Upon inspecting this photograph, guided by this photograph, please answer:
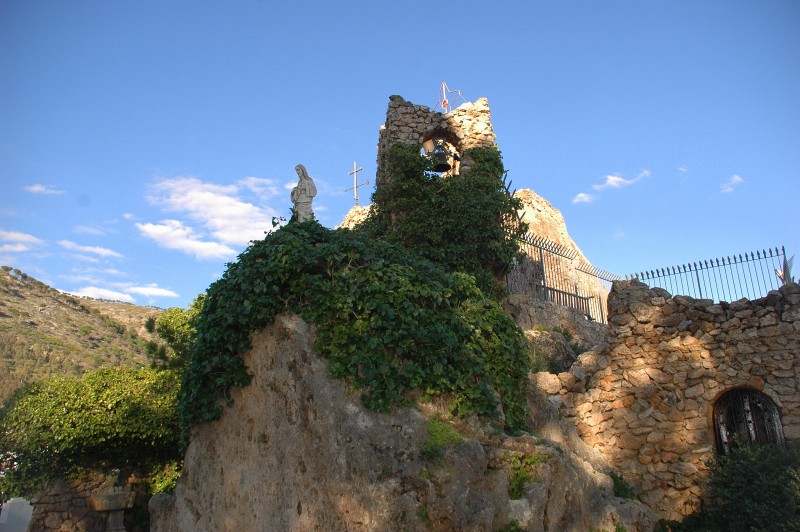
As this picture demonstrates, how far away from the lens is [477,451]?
680cm

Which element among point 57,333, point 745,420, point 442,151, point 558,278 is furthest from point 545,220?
point 57,333

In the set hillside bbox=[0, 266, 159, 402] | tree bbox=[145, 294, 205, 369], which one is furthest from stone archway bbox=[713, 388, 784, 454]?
hillside bbox=[0, 266, 159, 402]

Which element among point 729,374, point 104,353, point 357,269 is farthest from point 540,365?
point 104,353

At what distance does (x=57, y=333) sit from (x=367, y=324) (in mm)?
31966

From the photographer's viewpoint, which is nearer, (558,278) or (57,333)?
(558,278)

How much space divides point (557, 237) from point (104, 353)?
2410cm

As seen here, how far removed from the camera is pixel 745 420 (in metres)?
9.80

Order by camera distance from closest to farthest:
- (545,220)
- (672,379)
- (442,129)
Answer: (672,379), (442,129), (545,220)

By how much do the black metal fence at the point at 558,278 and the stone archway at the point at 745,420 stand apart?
5336 millimetres

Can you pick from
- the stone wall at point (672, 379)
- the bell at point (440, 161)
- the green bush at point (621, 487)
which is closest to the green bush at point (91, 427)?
the bell at point (440, 161)

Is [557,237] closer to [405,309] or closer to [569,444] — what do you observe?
[569,444]

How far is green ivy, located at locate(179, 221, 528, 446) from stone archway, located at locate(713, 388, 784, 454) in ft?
11.8

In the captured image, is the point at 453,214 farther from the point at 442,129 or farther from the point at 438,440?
the point at 438,440

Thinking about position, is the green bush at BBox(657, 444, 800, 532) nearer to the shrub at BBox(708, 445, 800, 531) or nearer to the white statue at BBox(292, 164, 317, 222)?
the shrub at BBox(708, 445, 800, 531)
